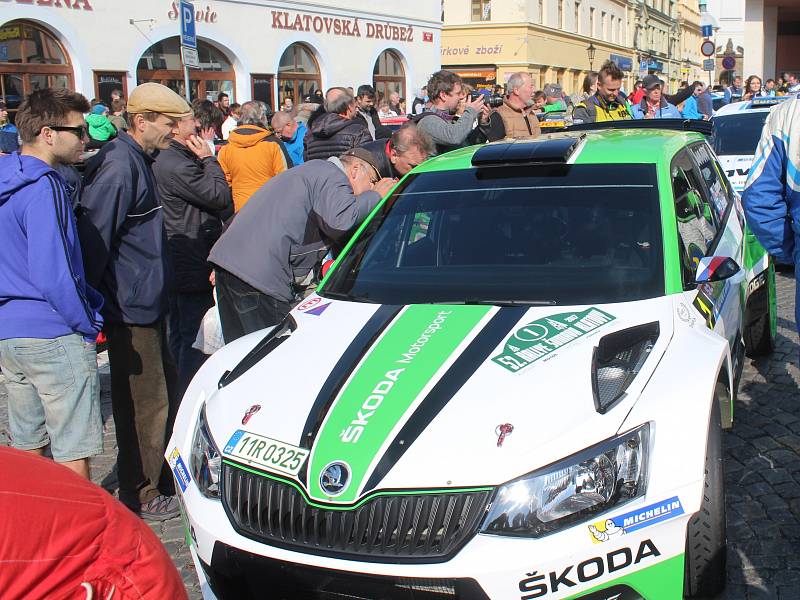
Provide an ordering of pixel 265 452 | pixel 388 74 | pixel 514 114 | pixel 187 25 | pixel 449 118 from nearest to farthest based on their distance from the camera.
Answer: pixel 265 452 → pixel 449 118 → pixel 514 114 → pixel 187 25 → pixel 388 74

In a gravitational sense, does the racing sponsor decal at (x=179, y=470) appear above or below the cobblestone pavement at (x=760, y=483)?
above

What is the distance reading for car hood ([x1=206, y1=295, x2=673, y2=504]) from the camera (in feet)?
8.61

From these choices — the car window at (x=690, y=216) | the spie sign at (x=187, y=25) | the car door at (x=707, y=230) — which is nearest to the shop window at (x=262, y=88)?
the spie sign at (x=187, y=25)

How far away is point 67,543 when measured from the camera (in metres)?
1.56

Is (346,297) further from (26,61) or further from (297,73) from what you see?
(297,73)

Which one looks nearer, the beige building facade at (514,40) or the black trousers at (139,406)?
the black trousers at (139,406)

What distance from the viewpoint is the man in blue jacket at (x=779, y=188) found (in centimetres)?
356

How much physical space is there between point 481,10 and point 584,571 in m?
44.1

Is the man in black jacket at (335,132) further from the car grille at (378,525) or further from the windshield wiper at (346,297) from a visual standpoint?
the car grille at (378,525)

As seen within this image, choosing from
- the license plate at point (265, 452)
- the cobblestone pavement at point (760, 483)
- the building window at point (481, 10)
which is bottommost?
the cobblestone pavement at point (760, 483)

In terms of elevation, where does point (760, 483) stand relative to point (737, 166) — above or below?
below

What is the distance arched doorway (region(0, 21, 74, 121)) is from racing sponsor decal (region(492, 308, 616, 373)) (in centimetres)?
1640

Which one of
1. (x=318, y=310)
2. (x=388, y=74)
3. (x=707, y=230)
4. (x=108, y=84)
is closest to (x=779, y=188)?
(x=707, y=230)

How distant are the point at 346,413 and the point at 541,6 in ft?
148
